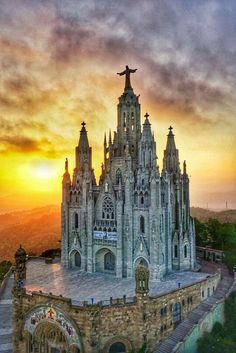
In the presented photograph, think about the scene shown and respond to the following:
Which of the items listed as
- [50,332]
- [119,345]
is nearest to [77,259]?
[50,332]

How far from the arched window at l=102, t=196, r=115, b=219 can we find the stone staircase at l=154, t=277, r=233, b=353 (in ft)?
52.1

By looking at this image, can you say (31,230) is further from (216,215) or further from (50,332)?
(50,332)

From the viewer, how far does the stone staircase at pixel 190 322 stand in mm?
35256

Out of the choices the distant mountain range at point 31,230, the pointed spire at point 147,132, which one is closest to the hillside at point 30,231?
the distant mountain range at point 31,230

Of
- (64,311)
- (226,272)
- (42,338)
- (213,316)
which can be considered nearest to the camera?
(64,311)

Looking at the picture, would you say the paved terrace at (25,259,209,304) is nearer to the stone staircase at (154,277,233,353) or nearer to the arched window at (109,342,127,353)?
the stone staircase at (154,277,233,353)

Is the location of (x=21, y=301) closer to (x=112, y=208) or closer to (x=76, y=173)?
(x=112, y=208)

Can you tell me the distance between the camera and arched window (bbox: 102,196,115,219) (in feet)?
161

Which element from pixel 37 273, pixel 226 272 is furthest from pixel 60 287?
pixel 226 272

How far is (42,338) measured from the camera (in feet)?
122

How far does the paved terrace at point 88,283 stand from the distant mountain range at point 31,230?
62643 millimetres

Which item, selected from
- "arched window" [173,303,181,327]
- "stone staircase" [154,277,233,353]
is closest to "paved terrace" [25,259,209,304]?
"arched window" [173,303,181,327]

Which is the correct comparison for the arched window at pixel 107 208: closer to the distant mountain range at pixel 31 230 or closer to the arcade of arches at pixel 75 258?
the arcade of arches at pixel 75 258

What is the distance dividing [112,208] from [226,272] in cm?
1862
